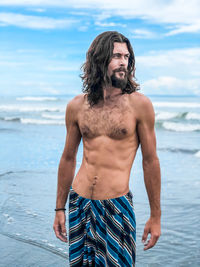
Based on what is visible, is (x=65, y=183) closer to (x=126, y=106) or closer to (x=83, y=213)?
(x=83, y=213)

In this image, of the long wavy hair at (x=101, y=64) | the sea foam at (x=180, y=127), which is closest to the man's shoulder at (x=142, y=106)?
the long wavy hair at (x=101, y=64)

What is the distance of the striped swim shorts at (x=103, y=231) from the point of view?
7.50 feet

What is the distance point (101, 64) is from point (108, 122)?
36 cm

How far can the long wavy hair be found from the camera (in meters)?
2.40

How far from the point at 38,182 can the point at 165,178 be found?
2.40m

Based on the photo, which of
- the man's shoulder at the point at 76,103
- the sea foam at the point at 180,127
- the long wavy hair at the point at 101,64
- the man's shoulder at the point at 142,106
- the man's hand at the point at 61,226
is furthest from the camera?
the sea foam at the point at 180,127

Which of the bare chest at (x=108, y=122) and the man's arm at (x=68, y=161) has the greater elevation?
the bare chest at (x=108, y=122)

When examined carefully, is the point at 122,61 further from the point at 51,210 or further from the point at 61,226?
the point at 51,210

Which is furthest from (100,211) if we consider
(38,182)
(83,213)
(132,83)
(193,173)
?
(193,173)

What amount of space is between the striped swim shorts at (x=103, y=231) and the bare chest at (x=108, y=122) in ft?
1.22

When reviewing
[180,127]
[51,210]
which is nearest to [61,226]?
[51,210]

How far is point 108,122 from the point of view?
2377 millimetres

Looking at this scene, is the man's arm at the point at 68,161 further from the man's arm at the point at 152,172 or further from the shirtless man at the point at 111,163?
the man's arm at the point at 152,172

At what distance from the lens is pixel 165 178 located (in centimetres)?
773
